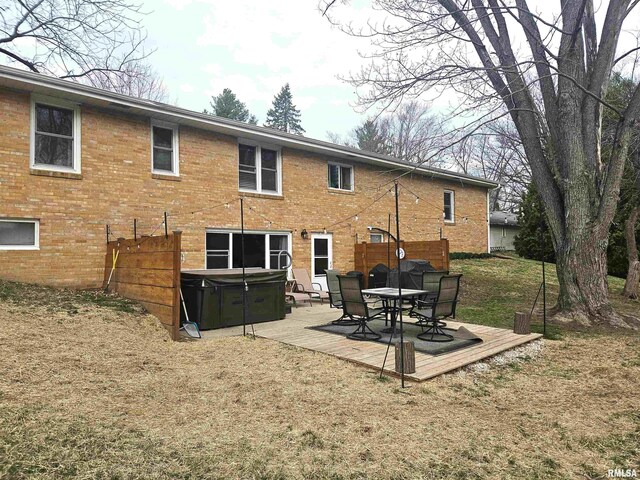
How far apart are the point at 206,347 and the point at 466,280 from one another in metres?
11.0

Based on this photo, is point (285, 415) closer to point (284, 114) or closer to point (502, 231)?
point (502, 231)

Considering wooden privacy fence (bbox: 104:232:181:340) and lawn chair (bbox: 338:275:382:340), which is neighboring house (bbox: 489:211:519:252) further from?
wooden privacy fence (bbox: 104:232:181:340)

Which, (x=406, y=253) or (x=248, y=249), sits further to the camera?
(x=406, y=253)

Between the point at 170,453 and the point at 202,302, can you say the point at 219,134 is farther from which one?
the point at 170,453

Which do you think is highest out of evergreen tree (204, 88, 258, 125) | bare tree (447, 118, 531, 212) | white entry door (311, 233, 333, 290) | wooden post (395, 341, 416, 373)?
evergreen tree (204, 88, 258, 125)

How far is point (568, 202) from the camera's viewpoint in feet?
28.9

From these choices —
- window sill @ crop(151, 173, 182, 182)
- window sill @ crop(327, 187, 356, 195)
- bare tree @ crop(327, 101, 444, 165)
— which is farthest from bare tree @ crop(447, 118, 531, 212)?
window sill @ crop(151, 173, 182, 182)

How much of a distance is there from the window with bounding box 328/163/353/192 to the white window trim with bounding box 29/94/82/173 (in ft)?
24.8

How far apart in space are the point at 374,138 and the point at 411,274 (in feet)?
106

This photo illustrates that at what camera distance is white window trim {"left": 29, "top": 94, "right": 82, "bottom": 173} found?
8.82 meters

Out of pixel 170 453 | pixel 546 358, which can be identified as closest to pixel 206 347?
pixel 170 453

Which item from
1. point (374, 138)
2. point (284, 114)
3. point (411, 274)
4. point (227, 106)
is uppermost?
point (284, 114)

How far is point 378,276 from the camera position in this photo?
44.0 feet

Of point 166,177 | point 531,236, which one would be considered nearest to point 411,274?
point 166,177
